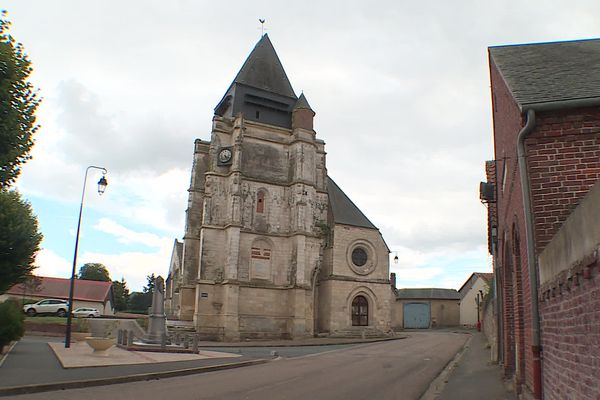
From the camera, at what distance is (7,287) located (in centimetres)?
1983

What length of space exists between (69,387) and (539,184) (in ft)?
33.2

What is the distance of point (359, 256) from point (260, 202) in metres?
9.25

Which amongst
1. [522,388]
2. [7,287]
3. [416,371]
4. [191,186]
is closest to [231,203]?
[191,186]

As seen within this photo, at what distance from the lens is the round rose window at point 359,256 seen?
38.7 meters

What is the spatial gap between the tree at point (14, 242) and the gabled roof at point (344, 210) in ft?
76.2

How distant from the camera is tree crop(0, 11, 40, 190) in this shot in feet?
31.2

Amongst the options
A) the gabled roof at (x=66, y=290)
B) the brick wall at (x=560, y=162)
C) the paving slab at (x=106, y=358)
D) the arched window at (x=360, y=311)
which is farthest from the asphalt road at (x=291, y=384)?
the gabled roof at (x=66, y=290)

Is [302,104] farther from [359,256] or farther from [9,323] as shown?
[9,323]

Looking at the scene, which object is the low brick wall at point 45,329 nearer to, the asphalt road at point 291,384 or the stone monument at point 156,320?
the stone monument at point 156,320

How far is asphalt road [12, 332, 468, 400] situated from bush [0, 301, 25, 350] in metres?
5.56

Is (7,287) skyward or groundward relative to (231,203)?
groundward

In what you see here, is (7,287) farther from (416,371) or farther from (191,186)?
(191,186)

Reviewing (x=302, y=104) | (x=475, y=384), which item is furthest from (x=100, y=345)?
(x=302, y=104)

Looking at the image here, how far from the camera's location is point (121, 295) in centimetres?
7888
